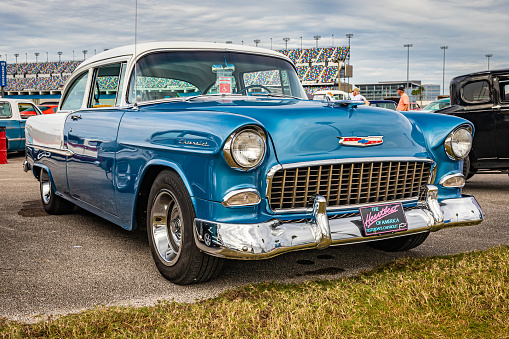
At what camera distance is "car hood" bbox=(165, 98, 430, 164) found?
3.15m

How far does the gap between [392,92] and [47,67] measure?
53375 mm

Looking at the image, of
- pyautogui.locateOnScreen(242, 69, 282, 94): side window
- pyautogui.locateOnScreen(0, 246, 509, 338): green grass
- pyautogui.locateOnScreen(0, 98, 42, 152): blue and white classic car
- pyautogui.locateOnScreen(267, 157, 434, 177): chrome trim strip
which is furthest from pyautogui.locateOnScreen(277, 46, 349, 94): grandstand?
pyautogui.locateOnScreen(0, 246, 509, 338): green grass

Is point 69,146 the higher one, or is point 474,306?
point 69,146

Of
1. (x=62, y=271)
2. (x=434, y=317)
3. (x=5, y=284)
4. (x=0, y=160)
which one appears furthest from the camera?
(x=0, y=160)

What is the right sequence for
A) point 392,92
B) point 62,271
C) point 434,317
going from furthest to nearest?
point 392,92 → point 62,271 → point 434,317

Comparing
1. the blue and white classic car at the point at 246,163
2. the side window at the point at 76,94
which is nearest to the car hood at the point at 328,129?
the blue and white classic car at the point at 246,163

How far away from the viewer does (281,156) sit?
122 inches

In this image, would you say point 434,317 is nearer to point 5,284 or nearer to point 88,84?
point 5,284

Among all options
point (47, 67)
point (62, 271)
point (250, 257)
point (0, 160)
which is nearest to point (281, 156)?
point (250, 257)

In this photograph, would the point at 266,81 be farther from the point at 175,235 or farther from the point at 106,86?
the point at 175,235

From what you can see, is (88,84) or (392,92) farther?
(392,92)

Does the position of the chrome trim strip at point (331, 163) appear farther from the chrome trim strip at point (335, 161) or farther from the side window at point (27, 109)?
the side window at point (27, 109)

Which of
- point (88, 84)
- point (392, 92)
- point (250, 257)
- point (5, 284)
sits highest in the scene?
point (392, 92)

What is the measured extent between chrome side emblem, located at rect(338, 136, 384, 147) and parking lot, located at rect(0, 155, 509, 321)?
0.95 meters
